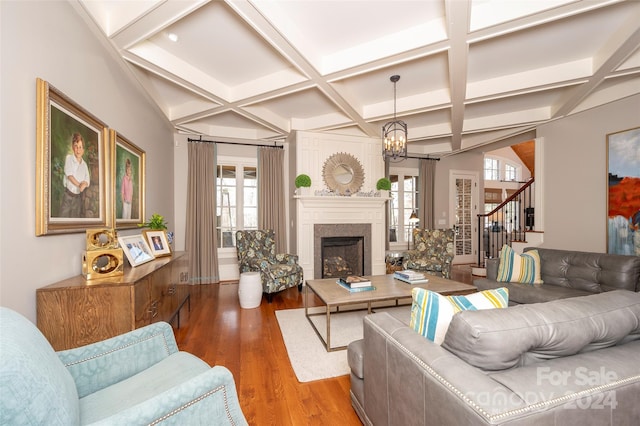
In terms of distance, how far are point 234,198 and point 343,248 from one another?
2.30 m

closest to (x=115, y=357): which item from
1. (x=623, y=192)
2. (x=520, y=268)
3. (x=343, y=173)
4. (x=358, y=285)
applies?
(x=358, y=285)

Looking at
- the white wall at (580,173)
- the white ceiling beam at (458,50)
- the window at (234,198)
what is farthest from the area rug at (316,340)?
the white wall at (580,173)

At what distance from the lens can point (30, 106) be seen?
1475 mm

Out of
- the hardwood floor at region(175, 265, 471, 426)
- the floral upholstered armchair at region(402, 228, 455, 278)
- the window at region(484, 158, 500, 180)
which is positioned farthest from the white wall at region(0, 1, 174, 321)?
the window at region(484, 158, 500, 180)

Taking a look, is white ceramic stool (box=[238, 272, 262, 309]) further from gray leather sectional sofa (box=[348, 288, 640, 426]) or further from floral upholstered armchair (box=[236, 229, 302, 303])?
gray leather sectional sofa (box=[348, 288, 640, 426])

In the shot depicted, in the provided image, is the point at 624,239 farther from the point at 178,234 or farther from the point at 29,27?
the point at 178,234

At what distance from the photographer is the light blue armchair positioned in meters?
0.66

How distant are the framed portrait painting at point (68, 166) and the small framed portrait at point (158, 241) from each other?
0.52 meters

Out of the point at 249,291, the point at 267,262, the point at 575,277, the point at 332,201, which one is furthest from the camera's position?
the point at 332,201

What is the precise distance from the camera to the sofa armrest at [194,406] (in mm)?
775

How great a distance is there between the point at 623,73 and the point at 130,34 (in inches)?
180

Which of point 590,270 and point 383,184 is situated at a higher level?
point 383,184

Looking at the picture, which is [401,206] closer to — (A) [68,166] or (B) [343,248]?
(B) [343,248]

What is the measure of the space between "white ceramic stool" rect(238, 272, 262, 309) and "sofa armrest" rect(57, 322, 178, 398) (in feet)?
6.61
